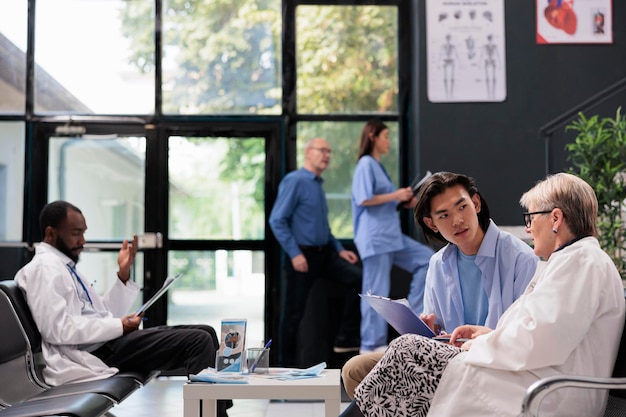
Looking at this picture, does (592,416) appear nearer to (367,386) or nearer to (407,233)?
(367,386)

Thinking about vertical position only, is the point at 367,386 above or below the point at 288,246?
below

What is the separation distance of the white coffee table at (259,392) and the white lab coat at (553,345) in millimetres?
570

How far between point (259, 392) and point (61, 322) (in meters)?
1.23

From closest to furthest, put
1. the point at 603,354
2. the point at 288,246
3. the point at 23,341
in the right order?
1. the point at 603,354
2. the point at 23,341
3. the point at 288,246

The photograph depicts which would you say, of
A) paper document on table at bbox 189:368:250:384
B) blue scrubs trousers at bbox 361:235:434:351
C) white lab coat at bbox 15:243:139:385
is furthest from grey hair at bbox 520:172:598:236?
blue scrubs trousers at bbox 361:235:434:351

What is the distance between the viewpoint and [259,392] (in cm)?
314

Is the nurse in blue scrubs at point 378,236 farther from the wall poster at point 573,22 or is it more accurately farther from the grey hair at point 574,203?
the grey hair at point 574,203

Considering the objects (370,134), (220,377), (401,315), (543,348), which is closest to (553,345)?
(543,348)

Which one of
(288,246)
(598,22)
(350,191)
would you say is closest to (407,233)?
(350,191)

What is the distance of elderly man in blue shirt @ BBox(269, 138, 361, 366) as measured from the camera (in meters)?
6.34

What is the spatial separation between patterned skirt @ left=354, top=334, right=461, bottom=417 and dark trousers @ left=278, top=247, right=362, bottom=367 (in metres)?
3.58

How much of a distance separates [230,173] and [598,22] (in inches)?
120

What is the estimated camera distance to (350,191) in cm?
682

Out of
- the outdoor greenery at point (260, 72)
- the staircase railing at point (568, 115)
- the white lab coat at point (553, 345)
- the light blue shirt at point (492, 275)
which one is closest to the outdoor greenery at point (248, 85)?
the outdoor greenery at point (260, 72)
